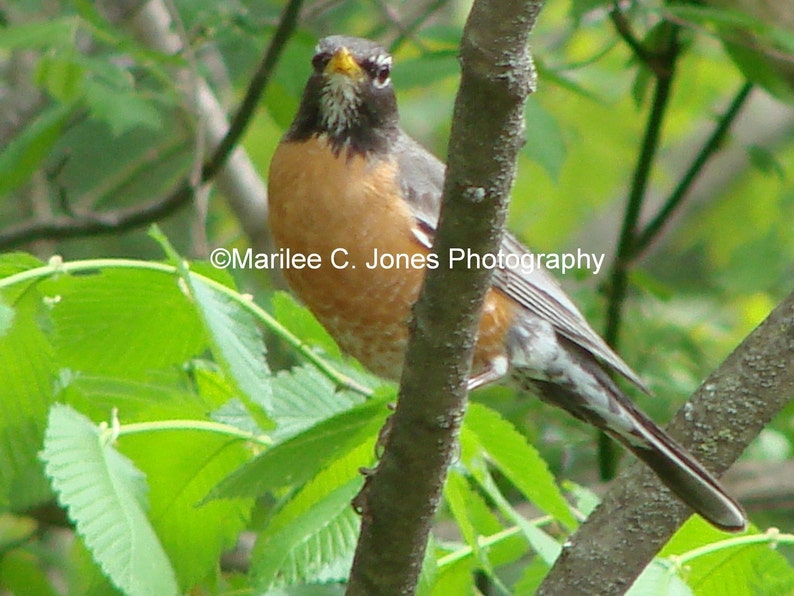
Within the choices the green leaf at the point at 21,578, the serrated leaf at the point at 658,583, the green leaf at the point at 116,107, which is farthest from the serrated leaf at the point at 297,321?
the green leaf at the point at 21,578

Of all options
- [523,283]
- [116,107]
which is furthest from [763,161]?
[116,107]

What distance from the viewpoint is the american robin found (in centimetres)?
313

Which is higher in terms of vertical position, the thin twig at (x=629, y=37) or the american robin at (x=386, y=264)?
the thin twig at (x=629, y=37)

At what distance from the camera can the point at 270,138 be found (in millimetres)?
6270

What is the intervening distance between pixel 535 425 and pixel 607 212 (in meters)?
2.87

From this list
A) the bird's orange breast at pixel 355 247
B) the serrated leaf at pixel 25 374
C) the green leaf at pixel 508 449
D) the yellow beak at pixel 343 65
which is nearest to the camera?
the serrated leaf at pixel 25 374

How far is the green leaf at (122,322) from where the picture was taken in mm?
2406

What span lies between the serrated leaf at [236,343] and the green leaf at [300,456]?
10 centimetres

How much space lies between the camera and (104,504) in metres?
2.13

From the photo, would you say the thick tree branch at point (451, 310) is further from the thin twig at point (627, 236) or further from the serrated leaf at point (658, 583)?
the thin twig at point (627, 236)

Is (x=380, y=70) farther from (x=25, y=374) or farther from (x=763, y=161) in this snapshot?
(x=763, y=161)

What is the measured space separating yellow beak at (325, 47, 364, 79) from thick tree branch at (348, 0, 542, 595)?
139cm

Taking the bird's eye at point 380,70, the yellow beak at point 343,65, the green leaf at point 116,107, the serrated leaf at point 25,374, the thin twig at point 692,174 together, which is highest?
the thin twig at point 692,174

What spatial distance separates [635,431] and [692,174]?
1.85 meters
